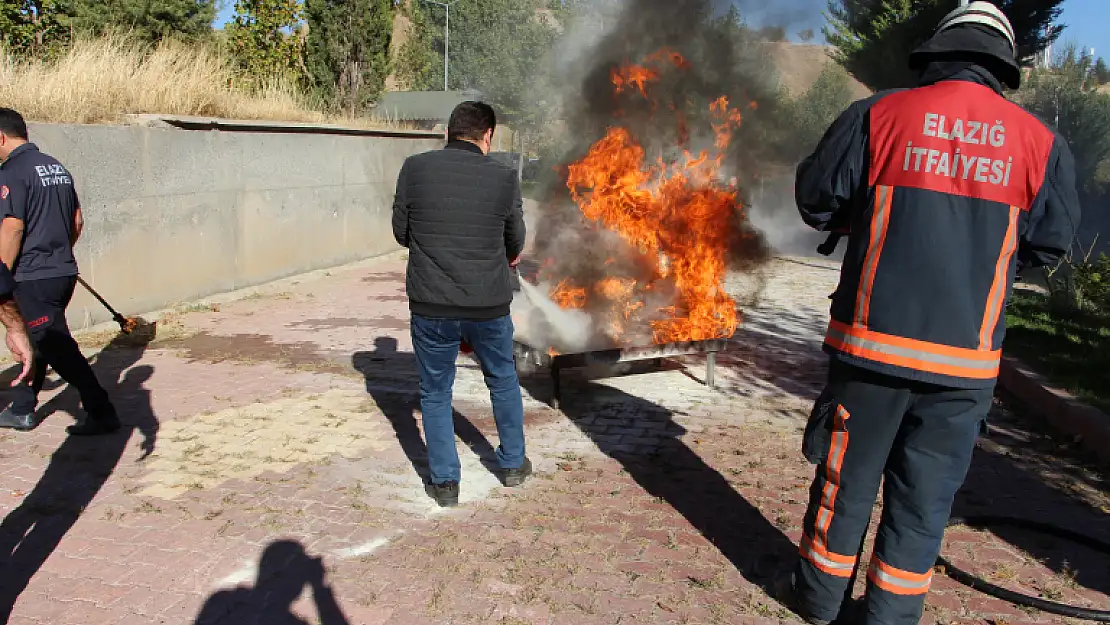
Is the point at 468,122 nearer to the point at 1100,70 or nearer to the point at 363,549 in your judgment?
the point at 363,549

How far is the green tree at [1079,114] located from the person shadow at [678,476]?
4538 centimetres

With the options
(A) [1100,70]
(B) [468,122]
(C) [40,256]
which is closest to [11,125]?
(C) [40,256]

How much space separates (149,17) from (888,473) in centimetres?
1707

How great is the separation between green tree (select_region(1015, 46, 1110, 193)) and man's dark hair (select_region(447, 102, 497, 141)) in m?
47.2

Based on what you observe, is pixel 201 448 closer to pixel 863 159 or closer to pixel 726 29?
pixel 863 159

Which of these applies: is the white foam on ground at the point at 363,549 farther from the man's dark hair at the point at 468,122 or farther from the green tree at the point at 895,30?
the green tree at the point at 895,30

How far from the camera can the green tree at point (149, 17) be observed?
14.3 metres

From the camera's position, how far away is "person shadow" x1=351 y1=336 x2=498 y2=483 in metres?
5.22

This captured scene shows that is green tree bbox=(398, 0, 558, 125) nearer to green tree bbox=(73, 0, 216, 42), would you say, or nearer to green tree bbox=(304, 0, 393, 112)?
green tree bbox=(304, 0, 393, 112)

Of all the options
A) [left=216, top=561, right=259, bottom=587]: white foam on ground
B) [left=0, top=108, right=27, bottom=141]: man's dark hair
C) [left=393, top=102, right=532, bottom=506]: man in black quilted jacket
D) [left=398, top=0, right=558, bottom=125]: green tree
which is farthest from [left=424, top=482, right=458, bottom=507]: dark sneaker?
[left=398, top=0, right=558, bottom=125]: green tree

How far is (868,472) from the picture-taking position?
3.01m

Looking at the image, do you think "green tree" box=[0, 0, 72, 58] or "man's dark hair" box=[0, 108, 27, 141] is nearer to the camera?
"man's dark hair" box=[0, 108, 27, 141]

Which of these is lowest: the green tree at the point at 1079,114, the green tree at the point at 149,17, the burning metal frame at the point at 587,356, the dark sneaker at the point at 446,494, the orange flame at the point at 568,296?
the dark sneaker at the point at 446,494

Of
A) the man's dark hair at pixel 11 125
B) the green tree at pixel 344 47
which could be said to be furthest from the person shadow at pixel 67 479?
the green tree at pixel 344 47
